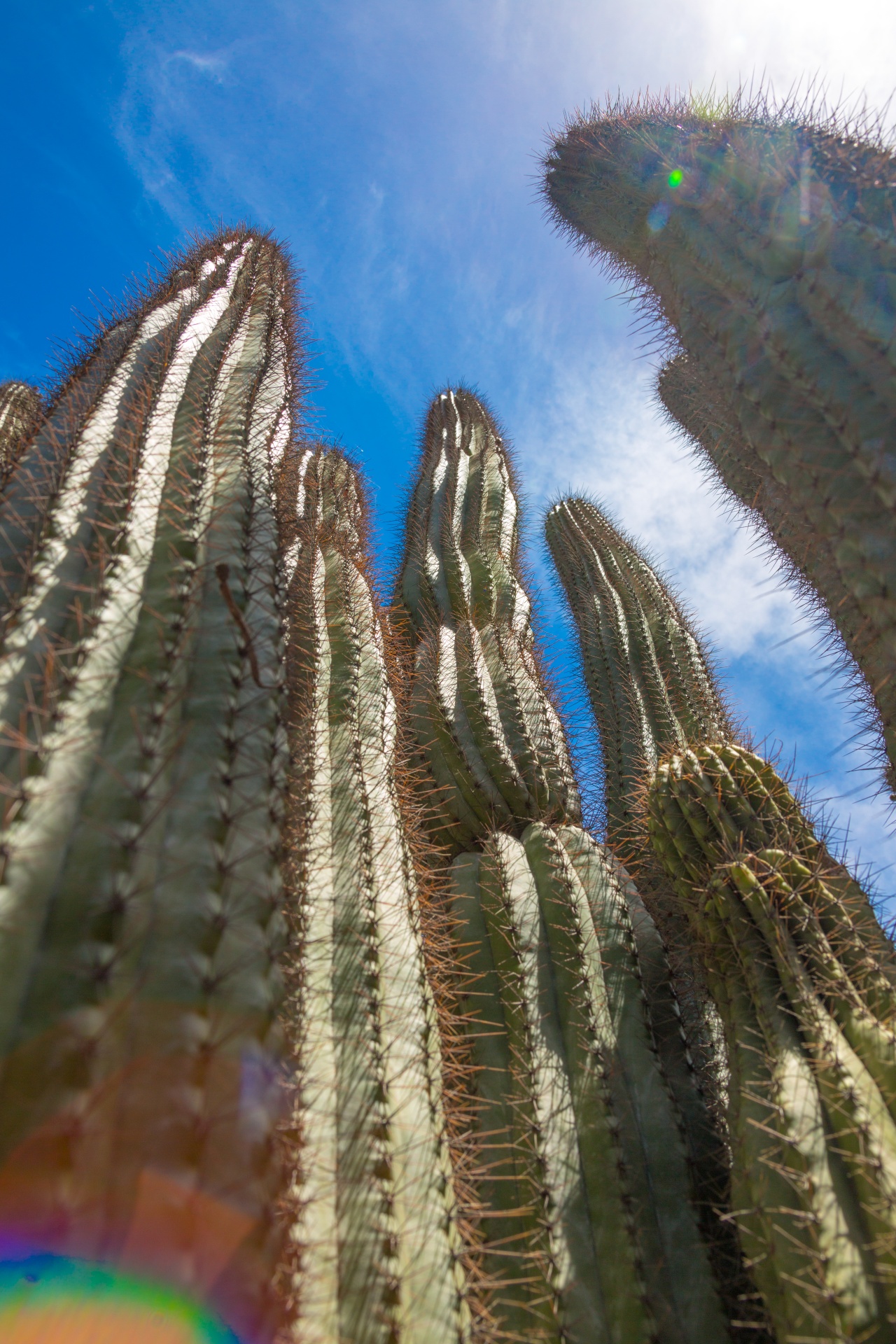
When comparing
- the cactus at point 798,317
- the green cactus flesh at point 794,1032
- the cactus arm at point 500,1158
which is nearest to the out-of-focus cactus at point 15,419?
the cactus arm at point 500,1158

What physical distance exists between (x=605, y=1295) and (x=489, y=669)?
8.58 ft

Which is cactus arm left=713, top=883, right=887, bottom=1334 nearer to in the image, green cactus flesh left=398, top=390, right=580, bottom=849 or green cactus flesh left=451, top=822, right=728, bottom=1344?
green cactus flesh left=451, top=822, right=728, bottom=1344

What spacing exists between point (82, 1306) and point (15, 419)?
4.52 metres

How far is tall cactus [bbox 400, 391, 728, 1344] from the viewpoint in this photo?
1925 mm

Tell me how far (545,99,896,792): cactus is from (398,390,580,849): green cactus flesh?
147 cm

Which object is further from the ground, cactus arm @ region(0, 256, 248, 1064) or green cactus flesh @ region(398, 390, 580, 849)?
green cactus flesh @ region(398, 390, 580, 849)

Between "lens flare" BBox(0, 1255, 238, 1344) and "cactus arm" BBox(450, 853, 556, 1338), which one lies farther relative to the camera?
"cactus arm" BBox(450, 853, 556, 1338)

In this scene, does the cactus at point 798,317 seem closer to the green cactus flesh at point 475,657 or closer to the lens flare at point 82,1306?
the green cactus flesh at point 475,657

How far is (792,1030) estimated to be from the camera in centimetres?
206

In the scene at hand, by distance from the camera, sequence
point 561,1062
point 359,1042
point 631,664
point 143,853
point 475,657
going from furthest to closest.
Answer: point 631,664
point 475,657
point 561,1062
point 359,1042
point 143,853

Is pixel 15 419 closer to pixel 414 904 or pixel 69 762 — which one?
pixel 69 762

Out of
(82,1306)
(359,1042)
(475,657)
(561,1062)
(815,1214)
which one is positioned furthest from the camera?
(475,657)

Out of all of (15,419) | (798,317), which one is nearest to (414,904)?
(798,317)

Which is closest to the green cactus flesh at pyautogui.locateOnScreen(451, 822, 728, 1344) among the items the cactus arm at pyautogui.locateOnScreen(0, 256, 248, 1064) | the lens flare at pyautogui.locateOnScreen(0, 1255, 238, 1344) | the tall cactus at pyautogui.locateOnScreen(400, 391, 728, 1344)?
the tall cactus at pyautogui.locateOnScreen(400, 391, 728, 1344)
